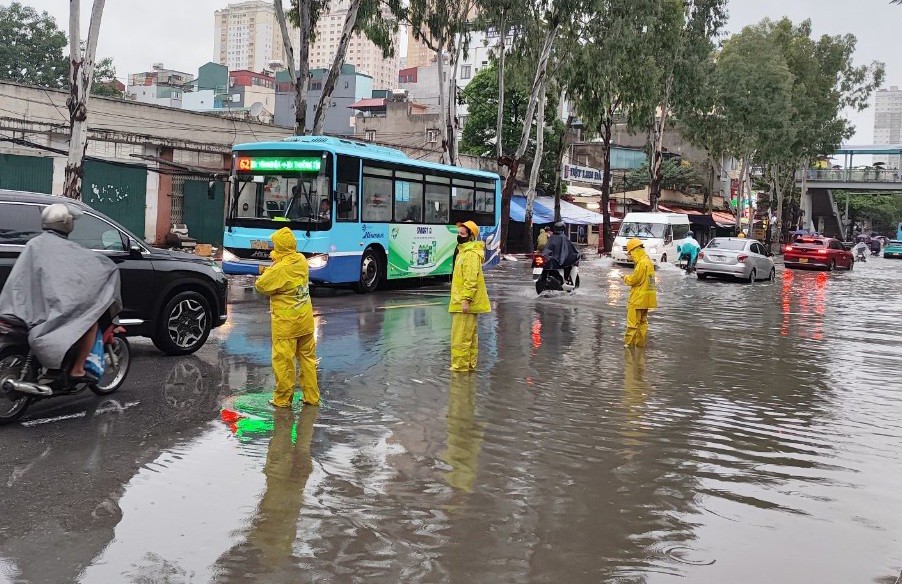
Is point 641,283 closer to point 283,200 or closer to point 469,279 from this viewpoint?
point 469,279

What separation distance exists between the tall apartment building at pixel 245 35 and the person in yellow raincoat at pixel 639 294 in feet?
487

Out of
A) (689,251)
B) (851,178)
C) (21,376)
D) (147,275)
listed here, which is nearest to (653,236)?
(689,251)

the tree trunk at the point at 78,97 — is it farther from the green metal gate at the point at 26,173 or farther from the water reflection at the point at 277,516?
the water reflection at the point at 277,516

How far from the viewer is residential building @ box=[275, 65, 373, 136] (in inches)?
2654

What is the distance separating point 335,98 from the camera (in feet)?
241

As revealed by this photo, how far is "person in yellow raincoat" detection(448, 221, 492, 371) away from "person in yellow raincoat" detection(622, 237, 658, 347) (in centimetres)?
343

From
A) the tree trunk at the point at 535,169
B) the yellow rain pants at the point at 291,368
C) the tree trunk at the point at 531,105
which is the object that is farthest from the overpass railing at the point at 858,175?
the yellow rain pants at the point at 291,368

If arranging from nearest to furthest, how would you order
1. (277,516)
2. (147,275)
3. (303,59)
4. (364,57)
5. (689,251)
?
(277,516), (147,275), (303,59), (689,251), (364,57)

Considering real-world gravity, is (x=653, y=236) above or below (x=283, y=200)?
below

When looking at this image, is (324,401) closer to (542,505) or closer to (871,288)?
(542,505)

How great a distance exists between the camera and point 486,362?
36.6ft

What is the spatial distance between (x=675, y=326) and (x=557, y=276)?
15.2 ft

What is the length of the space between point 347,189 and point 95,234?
9470 mm

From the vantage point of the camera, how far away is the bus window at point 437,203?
22156 millimetres
